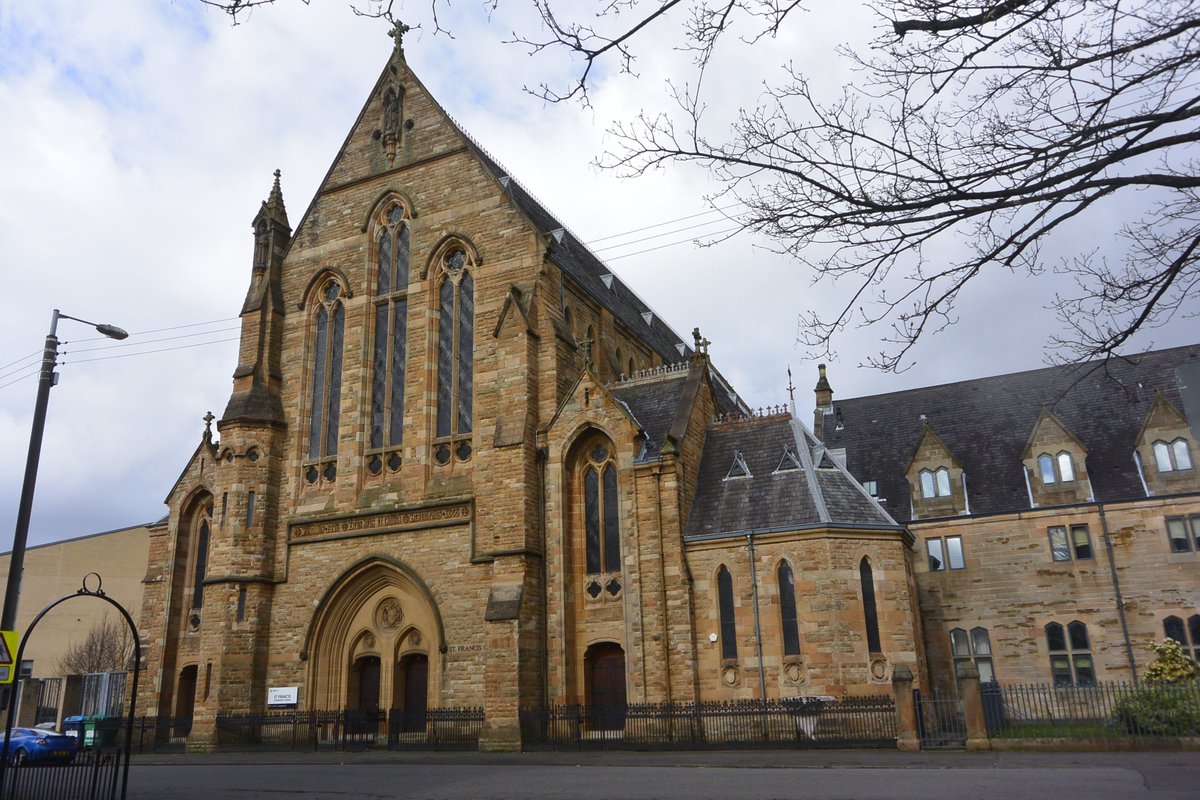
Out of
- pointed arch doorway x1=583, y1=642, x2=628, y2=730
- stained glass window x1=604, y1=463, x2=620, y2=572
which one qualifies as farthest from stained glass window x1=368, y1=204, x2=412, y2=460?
pointed arch doorway x1=583, y1=642, x2=628, y2=730

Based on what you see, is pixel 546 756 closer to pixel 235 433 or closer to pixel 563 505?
pixel 563 505

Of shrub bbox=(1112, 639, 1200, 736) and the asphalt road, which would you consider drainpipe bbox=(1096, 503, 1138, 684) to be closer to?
shrub bbox=(1112, 639, 1200, 736)

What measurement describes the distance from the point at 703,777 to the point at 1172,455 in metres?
21.9

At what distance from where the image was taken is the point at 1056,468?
100 ft

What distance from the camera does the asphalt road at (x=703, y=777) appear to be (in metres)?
12.2

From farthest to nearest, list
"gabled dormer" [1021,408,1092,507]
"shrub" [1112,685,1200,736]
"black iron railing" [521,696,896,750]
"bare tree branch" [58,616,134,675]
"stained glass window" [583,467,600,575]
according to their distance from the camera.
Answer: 1. "bare tree branch" [58,616,134,675]
2. "gabled dormer" [1021,408,1092,507]
3. "stained glass window" [583,467,600,575]
4. "black iron railing" [521,696,896,750]
5. "shrub" [1112,685,1200,736]

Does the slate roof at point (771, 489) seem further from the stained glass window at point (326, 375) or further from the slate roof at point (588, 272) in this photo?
the stained glass window at point (326, 375)

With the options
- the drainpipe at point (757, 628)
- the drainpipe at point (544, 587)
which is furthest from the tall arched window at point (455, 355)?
the drainpipe at point (757, 628)

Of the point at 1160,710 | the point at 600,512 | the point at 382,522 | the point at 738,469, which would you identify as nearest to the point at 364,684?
the point at 382,522

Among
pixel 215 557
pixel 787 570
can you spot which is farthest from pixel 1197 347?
pixel 215 557

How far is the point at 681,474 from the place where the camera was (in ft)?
81.8

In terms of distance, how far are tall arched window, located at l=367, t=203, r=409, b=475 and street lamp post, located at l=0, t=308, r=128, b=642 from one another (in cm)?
1165

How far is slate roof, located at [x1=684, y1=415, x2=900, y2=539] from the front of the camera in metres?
24.0

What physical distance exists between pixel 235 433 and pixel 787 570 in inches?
704
